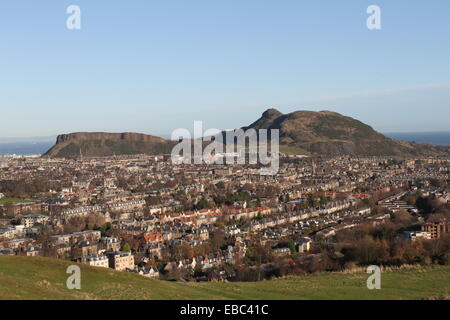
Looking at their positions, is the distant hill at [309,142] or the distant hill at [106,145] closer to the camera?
the distant hill at [309,142]

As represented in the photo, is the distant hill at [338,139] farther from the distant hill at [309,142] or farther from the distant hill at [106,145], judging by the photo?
the distant hill at [106,145]

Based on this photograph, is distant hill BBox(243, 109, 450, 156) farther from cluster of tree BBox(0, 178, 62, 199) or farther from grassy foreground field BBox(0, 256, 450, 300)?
grassy foreground field BBox(0, 256, 450, 300)

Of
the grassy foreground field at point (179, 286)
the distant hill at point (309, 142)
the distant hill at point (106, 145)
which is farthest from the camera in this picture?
the distant hill at point (106, 145)

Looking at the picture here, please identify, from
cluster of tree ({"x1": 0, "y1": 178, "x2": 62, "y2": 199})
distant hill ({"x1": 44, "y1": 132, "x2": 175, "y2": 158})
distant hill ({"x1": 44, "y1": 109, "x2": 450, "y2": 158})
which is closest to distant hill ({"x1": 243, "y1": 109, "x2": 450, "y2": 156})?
distant hill ({"x1": 44, "y1": 109, "x2": 450, "y2": 158})


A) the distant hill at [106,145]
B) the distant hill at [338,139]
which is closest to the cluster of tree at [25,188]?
the distant hill at [338,139]

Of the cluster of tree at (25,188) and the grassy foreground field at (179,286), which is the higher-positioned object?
the grassy foreground field at (179,286)
